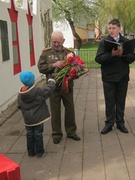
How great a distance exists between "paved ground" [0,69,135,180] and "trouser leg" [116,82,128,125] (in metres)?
0.26

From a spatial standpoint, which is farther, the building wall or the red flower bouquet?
the building wall

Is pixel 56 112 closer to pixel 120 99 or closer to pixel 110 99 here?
pixel 110 99

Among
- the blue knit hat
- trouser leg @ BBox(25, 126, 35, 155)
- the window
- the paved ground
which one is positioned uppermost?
the window

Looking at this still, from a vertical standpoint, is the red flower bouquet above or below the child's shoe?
above

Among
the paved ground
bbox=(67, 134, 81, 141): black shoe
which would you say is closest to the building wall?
the paved ground

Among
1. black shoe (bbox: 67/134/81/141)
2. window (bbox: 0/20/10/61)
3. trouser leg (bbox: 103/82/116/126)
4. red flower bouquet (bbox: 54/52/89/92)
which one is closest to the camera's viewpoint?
red flower bouquet (bbox: 54/52/89/92)

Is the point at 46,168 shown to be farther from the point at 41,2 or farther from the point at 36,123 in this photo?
the point at 41,2

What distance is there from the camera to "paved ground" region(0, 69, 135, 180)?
3.61 m

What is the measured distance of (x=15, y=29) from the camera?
7.86 m

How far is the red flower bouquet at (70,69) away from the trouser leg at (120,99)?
944 mm

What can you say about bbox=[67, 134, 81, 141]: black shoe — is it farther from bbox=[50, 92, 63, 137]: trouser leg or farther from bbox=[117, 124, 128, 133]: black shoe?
bbox=[117, 124, 128, 133]: black shoe

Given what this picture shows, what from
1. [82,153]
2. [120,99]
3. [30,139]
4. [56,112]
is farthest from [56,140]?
[120,99]

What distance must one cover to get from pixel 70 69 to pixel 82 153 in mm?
1292

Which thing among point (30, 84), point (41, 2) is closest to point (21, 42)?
point (41, 2)
